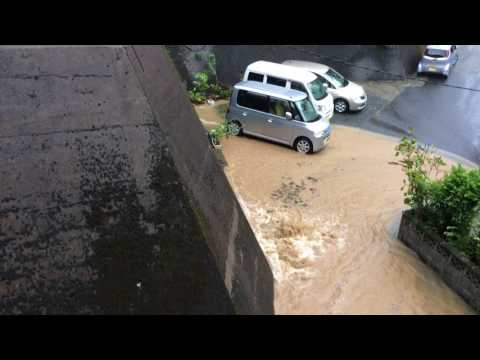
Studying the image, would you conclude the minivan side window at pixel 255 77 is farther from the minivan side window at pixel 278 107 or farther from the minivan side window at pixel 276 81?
the minivan side window at pixel 278 107

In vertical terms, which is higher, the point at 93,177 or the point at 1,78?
the point at 1,78

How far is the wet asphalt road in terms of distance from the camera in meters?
14.4

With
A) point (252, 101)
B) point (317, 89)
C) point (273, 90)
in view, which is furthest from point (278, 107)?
point (317, 89)

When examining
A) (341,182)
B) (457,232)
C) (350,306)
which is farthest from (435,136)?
(350,306)

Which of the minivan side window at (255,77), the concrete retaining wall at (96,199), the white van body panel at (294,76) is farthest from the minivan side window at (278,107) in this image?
the concrete retaining wall at (96,199)

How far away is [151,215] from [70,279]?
30.3 inches

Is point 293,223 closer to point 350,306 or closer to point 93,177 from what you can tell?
point 350,306

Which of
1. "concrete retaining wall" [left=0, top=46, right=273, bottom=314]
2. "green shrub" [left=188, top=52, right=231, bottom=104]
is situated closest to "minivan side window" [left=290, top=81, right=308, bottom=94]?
"green shrub" [left=188, top=52, right=231, bottom=104]

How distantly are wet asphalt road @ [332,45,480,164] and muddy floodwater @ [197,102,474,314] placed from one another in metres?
1.39

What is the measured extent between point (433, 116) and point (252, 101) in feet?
22.6

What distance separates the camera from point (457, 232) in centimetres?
847

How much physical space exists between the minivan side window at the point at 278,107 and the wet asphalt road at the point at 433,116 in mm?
3265

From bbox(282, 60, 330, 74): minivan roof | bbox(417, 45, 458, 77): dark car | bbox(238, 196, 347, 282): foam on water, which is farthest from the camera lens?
bbox(417, 45, 458, 77): dark car

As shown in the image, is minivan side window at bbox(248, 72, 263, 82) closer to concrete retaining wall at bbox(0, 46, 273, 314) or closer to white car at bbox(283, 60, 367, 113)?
white car at bbox(283, 60, 367, 113)
